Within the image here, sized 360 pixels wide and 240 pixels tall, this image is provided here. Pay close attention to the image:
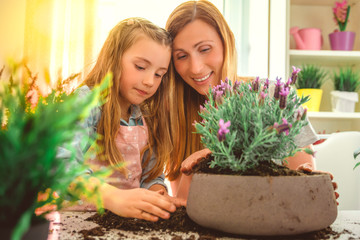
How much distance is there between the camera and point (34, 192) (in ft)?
1.08

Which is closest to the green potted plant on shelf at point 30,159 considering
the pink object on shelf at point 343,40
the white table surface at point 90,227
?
the white table surface at point 90,227

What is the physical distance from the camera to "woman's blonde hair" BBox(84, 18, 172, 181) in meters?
1.28

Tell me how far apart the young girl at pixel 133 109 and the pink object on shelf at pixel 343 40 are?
1791mm

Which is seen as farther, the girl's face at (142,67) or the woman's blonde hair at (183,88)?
the woman's blonde hair at (183,88)

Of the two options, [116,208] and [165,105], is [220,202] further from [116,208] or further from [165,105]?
[165,105]

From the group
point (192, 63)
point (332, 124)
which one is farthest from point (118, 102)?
point (332, 124)

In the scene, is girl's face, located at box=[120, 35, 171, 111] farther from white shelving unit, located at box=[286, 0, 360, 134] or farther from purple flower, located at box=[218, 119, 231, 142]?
white shelving unit, located at box=[286, 0, 360, 134]

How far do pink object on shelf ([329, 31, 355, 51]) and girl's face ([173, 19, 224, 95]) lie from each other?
1570 mm

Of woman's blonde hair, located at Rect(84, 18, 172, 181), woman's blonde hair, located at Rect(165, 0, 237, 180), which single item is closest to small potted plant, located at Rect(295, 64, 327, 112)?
woman's blonde hair, located at Rect(165, 0, 237, 180)

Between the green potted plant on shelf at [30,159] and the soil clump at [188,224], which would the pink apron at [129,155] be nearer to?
the soil clump at [188,224]

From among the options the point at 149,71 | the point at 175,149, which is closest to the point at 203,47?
the point at 149,71

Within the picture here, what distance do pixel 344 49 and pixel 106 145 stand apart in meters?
2.26

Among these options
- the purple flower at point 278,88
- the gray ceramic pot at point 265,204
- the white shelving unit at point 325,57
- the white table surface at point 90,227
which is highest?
the white shelving unit at point 325,57

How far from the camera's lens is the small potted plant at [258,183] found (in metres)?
0.46
